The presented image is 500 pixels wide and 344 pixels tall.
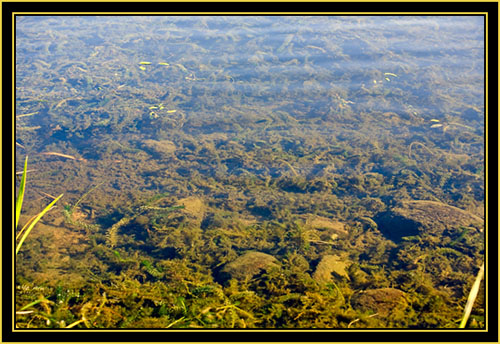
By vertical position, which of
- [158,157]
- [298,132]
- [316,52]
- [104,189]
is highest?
[316,52]

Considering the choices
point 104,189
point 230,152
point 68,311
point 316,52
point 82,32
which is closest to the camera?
point 68,311

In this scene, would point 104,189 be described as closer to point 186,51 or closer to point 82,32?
point 186,51

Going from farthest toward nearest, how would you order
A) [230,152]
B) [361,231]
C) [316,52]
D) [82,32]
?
[82,32]
[316,52]
[230,152]
[361,231]

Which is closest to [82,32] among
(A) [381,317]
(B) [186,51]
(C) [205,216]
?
(B) [186,51]

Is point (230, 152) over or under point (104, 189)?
over

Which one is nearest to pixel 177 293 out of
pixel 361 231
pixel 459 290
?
pixel 361 231

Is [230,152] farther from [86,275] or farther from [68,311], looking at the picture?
[68,311]

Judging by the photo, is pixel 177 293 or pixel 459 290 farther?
pixel 459 290
